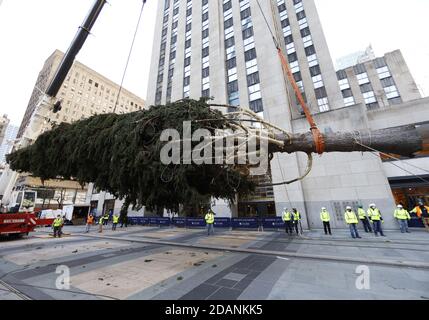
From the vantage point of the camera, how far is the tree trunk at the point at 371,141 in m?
4.30

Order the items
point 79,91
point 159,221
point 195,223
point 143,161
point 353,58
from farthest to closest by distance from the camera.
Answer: point 353,58 < point 79,91 < point 159,221 < point 195,223 < point 143,161

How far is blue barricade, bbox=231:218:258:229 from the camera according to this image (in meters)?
16.9

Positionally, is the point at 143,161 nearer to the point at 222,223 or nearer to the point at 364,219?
the point at 364,219

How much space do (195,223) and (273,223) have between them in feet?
27.4

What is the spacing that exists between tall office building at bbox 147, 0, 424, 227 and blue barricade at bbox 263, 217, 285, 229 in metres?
1.85

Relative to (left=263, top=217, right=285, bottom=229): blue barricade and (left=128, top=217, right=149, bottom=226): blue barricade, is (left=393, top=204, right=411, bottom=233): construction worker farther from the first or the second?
(left=128, top=217, right=149, bottom=226): blue barricade

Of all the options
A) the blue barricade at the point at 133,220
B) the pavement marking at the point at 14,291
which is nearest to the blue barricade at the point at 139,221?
the blue barricade at the point at 133,220

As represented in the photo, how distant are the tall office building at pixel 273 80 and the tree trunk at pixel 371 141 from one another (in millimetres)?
10894

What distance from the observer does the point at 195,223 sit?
20250 mm

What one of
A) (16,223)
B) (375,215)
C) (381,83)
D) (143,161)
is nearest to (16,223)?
(16,223)

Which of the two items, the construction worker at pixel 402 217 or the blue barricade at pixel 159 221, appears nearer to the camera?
the construction worker at pixel 402 217

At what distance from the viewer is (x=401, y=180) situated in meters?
16.0

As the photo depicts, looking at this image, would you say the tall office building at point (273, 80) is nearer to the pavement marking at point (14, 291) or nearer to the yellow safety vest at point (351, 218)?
the yellow safety vest at point (351, 218)

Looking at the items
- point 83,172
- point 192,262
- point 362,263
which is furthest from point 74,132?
point 362,263
